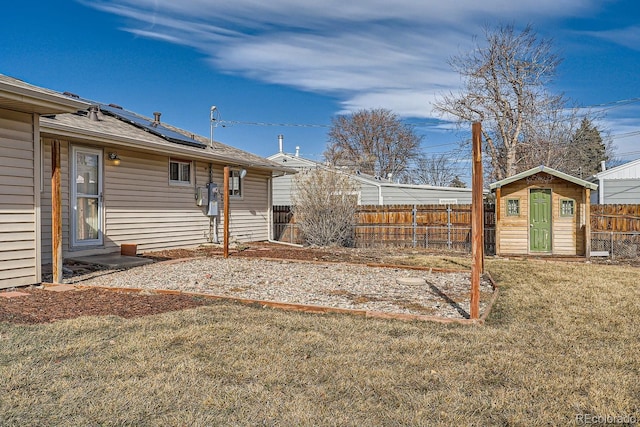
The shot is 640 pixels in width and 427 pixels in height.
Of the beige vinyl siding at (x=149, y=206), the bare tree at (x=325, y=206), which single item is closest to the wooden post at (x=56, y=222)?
the beige vinyl siding at (x=149, y=206)

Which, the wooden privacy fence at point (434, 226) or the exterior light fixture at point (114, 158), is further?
the wooden privacy fence at point (434, 226)

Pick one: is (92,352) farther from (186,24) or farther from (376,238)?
(186,24)

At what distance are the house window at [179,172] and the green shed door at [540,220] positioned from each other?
9449 millimetres

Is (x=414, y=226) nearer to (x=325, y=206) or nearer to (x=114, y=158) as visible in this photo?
(x=325, y=206)

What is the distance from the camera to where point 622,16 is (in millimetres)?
15977

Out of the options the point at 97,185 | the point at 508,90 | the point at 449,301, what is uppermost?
the point at 508,90

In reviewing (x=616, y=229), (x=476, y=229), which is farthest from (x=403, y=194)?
(x=476, y=229)

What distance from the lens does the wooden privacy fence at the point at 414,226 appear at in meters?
14.6

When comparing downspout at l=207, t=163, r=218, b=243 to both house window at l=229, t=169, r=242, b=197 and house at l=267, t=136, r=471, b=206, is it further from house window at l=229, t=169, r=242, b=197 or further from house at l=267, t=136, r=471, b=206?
house at l=267, t=136, r=471, b=206

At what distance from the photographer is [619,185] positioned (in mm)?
21391

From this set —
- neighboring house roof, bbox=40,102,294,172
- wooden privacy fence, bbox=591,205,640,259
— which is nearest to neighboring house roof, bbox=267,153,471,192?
wooden privacy fence, bbox=591,205,640,259

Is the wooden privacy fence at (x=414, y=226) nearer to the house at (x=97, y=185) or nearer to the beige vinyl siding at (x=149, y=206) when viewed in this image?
the house at (x=97, y=185)

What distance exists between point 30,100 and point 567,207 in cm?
1256

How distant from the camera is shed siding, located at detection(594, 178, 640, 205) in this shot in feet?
69.1
